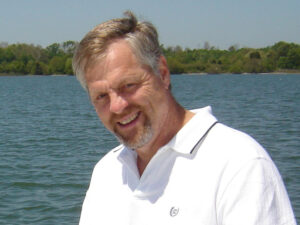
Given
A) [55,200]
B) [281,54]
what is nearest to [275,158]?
[55,200]

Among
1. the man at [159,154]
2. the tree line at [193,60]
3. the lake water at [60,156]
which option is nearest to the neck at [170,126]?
the man at [159,154]

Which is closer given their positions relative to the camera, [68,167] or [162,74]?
[162,74]

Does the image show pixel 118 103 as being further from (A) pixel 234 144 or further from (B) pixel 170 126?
(A) pixel 234 144

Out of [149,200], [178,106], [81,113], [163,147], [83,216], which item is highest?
[178,106]

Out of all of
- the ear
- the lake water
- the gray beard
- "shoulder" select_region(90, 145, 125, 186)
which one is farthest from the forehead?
the lake water

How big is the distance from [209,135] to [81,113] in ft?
95.1

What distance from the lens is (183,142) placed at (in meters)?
1.93

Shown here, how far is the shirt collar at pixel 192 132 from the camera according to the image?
1.88 metres

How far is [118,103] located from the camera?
1.96 metres

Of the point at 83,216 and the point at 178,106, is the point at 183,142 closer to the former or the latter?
the point at 178,106

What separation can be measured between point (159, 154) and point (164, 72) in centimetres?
37

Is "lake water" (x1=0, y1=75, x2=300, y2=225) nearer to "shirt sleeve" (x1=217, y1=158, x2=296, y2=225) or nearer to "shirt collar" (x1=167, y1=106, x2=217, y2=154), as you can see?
"shirt collar" (x1=167, y1=106, x2=217, y2=154)

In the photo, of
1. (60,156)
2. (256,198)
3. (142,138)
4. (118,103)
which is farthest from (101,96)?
(60,156)

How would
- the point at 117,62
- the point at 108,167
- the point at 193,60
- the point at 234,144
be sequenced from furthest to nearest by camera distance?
the point at 193,60
the point at 108,167
the point at 117,62
the point at 234,144
